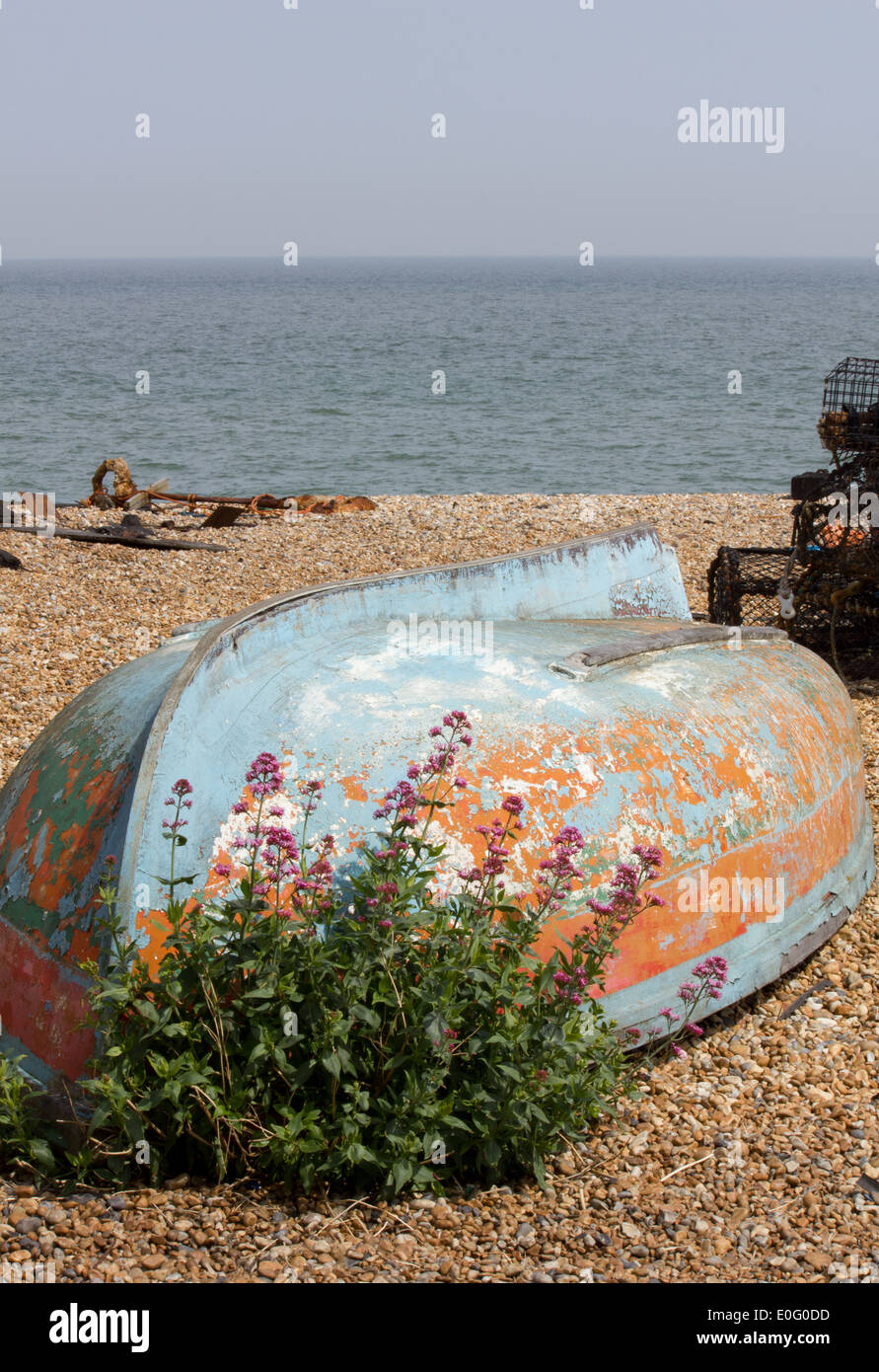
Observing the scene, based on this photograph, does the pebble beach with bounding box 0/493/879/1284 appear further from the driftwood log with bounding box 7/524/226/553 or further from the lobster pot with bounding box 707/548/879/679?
the driftwood log with bounding box 7/524/226/553

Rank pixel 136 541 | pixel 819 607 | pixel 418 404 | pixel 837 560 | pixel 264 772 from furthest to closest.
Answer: pixel 418 404
pixel 136 541
pixel 819 607
pixel 837 560
pixel 264 772

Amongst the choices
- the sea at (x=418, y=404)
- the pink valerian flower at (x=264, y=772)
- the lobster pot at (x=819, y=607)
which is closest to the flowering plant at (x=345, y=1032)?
the pink valerian flower at (x=264, y=772)

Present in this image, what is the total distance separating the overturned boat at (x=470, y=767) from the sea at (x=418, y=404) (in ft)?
56.4

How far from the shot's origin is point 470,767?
12.6ft

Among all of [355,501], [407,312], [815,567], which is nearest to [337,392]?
[355,501]

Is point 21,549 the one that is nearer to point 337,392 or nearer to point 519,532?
point 519,532

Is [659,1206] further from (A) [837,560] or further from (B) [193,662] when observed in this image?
(A) [837,560]

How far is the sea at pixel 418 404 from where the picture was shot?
23641mm

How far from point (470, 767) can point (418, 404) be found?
3149cm

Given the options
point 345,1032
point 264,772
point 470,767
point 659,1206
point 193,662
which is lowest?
point 659,1206

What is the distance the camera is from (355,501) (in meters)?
15.9

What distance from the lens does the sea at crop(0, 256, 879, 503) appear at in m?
23.6

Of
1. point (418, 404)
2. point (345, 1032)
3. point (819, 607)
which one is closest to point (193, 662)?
point (345, 1032)
